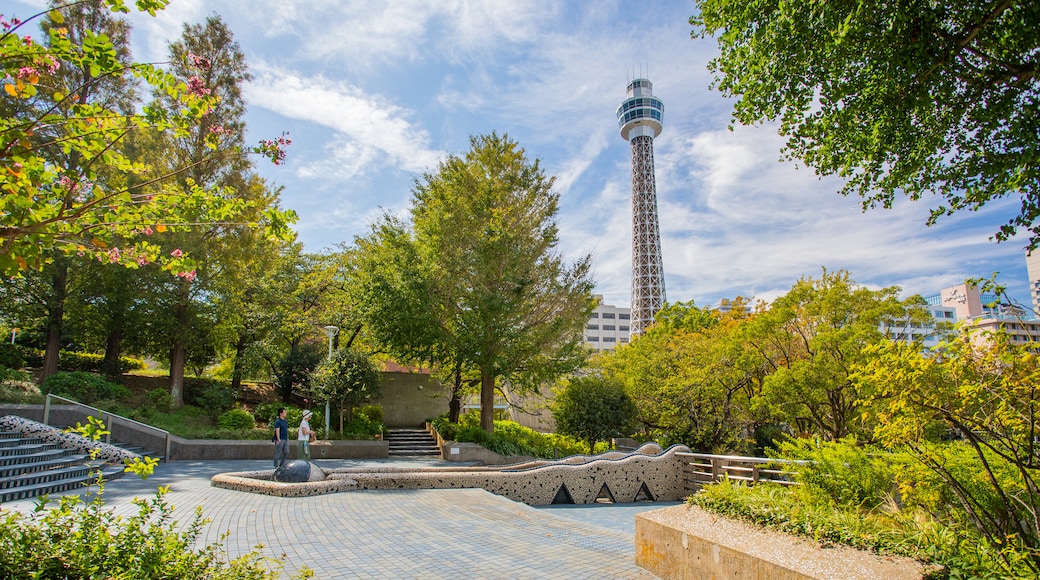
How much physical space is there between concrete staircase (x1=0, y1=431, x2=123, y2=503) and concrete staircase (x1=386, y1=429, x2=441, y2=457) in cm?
956

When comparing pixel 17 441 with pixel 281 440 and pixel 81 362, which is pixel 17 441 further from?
pixel 81 362

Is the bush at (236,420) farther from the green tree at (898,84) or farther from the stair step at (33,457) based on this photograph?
the green tree at (898,84)

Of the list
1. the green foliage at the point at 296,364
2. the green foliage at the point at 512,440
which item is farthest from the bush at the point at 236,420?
the green foliage at the point at 512,440

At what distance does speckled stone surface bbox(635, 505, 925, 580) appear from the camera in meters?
4.43

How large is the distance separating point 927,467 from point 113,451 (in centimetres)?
1667

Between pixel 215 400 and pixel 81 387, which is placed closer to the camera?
pixel 81 387

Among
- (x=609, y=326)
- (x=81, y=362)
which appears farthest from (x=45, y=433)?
(x=609, y=326)

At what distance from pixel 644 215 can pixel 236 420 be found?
7932 centimetres

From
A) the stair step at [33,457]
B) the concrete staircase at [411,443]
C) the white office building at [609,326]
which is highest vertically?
the white office building at [609,326]

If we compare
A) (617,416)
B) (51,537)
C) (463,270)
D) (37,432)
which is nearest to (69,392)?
(37,432)

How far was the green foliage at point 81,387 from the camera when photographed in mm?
17656

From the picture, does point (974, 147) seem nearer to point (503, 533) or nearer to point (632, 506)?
point (503, 533)

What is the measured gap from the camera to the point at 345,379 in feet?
61.7

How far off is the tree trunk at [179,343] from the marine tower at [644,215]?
73.6 meters
